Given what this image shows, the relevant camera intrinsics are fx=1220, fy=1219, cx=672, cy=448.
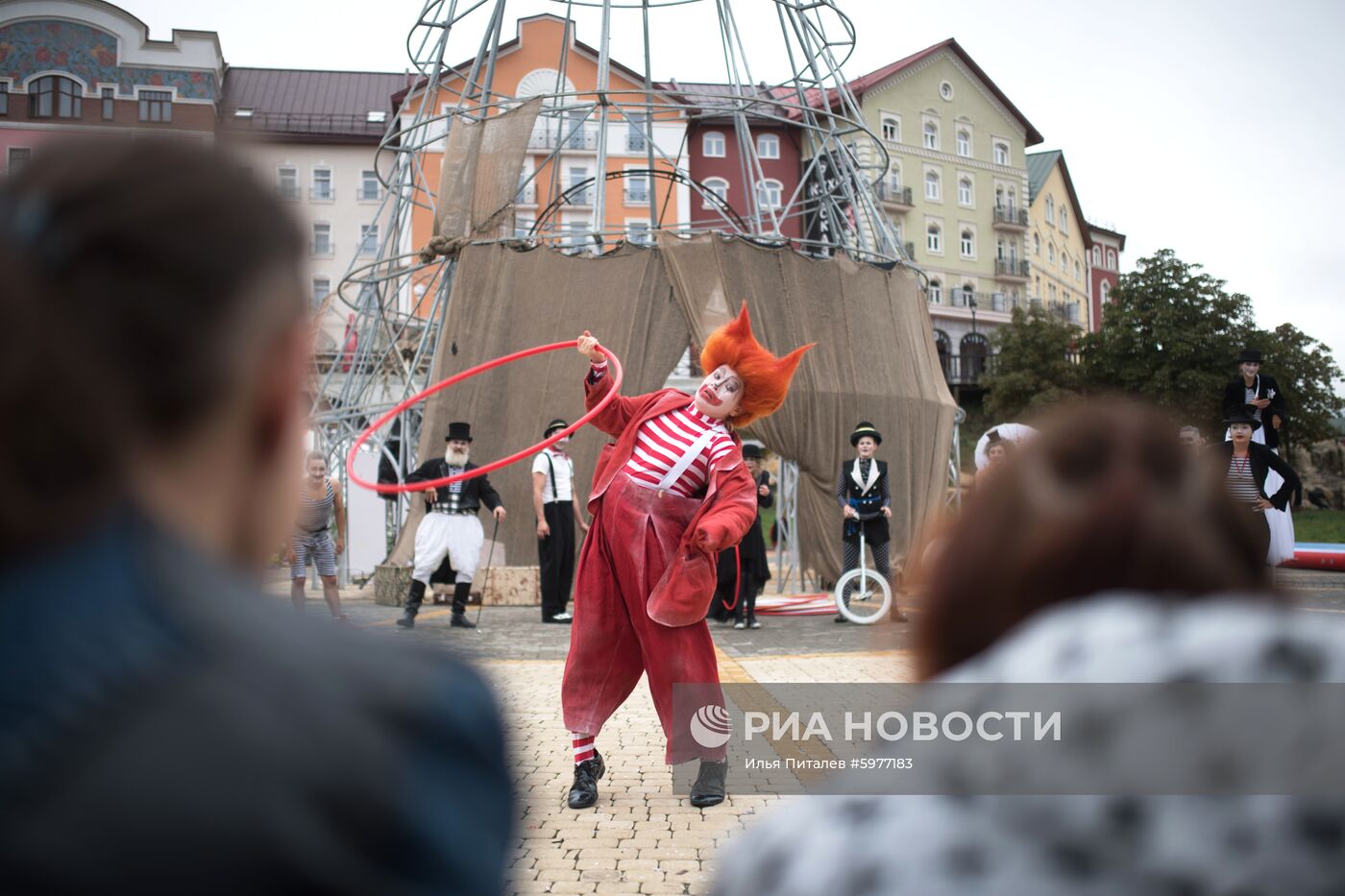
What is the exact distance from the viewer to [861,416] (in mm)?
14219

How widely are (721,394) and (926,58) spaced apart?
165ft

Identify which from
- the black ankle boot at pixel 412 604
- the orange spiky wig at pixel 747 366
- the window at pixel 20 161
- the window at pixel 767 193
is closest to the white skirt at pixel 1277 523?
the orange spiky wig at pixel 747 366

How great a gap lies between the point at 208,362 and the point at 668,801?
394cm

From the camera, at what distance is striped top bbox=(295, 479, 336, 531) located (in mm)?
10391

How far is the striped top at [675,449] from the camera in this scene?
484cm

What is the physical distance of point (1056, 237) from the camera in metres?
61.9

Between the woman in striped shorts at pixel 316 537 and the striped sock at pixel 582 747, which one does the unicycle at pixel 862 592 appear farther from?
the striped sock at pixel 582 747

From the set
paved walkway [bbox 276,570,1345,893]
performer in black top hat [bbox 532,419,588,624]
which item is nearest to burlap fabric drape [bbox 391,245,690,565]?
performer in black top hat [bbox 532,419,588,624]

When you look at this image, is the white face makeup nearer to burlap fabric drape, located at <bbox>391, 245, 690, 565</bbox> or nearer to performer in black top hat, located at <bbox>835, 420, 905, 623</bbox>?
performer in black top hat, located at <bbox>835, 420, 905, 623</bbox>

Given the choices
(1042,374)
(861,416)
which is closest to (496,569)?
(861,416)

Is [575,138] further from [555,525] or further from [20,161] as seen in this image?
[20,161]

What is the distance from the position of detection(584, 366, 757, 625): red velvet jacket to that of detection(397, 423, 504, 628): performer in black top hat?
19.3ft

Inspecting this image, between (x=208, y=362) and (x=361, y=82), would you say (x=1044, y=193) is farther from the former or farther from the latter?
(x=208, y=362)

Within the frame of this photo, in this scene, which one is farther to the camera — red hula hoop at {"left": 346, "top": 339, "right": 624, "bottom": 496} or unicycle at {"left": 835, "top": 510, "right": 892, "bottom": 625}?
unicycle at {"left": 835, "top": 510, "right": 892, "bottom": 625}
